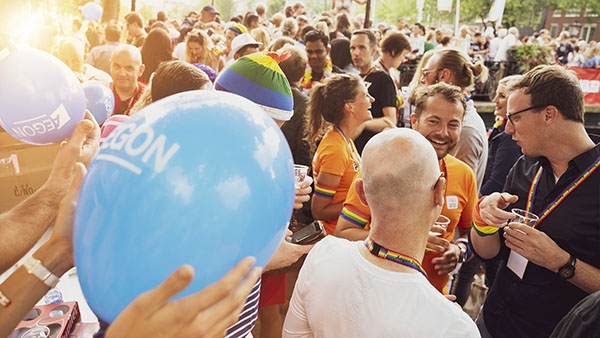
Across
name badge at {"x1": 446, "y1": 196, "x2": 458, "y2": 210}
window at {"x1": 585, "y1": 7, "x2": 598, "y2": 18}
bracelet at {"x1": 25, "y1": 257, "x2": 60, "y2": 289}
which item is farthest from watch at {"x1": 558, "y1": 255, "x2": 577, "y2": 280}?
window at {"x1": 585, "y1": 7, "x2": 598, "y2": 18}

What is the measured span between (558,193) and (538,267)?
348 millimetres

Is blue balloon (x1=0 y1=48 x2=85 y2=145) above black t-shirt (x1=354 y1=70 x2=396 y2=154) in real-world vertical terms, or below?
above

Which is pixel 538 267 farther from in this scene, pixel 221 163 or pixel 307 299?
pixel 221 163

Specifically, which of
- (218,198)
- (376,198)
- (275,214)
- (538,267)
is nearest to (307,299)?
(376,198)

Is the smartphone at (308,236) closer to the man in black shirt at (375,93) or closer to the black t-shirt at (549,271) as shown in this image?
the black t-shirt at (549,271)

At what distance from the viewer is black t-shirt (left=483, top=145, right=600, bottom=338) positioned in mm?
1930

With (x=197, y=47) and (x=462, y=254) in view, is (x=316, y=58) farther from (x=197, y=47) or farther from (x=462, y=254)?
(x=462, y=254)

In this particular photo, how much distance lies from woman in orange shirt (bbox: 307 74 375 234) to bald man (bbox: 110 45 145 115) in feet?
5.05

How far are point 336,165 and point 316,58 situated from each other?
9.30 ft

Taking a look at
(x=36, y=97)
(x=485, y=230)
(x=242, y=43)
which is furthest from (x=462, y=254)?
(x=242, y=43)

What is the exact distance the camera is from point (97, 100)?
2654 mm

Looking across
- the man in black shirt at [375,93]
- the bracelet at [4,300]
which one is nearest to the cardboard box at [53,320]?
the bracelet at [4,300]

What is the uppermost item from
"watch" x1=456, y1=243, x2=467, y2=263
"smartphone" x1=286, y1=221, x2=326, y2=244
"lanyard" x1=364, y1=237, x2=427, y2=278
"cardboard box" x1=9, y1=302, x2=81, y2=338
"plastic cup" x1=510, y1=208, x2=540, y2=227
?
"lanyard" x1=364, y1=237, x2=427, y2=278

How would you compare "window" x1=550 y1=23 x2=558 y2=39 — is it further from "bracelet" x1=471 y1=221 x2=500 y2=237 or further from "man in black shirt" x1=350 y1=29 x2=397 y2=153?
"bracelet" x1=471 y1=221 x2=500 y2=237
